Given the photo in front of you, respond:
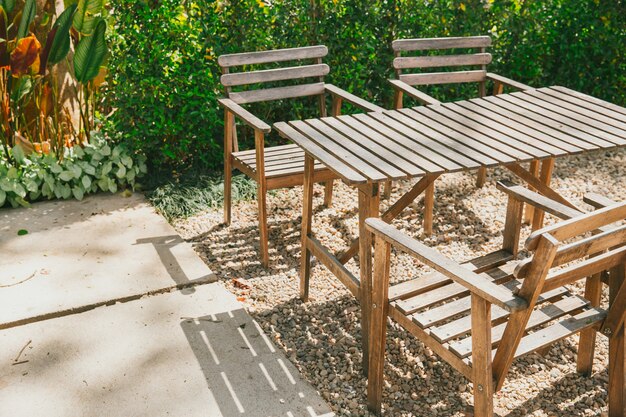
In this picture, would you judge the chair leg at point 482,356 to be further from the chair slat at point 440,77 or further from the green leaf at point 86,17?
the green leaf at point 86,17

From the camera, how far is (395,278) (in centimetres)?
443

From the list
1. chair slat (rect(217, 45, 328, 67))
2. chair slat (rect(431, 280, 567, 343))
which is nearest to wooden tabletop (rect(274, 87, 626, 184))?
chair slat (rect(431, 280, 567, 343))

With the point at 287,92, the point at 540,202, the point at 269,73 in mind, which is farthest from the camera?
the point at 287,92

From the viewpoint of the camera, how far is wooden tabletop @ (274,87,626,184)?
3391mm

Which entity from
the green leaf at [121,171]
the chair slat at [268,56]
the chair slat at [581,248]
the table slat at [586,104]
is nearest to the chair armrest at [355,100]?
the chair slat at [268,56]

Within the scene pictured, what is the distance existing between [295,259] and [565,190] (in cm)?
227

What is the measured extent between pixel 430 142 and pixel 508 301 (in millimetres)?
1394

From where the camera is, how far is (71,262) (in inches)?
177

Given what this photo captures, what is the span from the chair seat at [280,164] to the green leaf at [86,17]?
1.55 m

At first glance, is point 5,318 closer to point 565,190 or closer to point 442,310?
point 442,310

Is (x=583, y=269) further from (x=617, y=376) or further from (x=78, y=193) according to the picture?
(x=78, y=193)

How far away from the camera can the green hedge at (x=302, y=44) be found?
5367 mm

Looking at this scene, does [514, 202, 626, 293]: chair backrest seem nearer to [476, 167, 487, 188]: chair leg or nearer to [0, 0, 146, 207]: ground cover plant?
[476, 167, 487, 188]: chair leg

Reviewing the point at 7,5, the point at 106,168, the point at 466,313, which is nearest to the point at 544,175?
the point at 466,313
